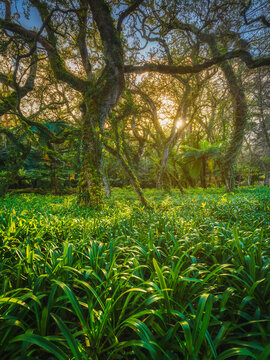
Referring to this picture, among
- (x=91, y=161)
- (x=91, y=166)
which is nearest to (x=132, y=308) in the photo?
(x=91, y=166)

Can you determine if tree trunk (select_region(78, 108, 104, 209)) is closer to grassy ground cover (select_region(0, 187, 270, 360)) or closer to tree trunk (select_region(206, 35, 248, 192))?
grassy ground cover (select_region(0, 187, 270, 360))

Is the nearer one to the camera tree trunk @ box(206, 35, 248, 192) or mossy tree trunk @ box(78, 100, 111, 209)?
mossy tree trunk @ box(78, 100, 111, 209)

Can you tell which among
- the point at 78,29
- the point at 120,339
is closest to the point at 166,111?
the point at 78,29

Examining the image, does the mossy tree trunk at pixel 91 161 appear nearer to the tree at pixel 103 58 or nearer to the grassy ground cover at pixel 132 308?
the tree at pixel 103 58

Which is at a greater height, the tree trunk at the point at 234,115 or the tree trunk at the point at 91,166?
the tree trunk at the point at 234,115

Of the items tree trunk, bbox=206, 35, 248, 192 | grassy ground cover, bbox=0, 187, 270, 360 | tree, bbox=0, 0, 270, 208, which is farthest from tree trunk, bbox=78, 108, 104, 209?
tree trunk, bbox=206, 35, 248, 192

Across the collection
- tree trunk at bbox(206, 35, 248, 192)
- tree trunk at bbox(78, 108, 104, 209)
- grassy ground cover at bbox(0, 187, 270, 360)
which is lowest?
grassy ground cover at bbox(0, 187, 270, 360)

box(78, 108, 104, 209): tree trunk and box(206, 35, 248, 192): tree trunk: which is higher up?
box(206, 35, 248, 192): tree trunk

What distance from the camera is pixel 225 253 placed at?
6.54 ft

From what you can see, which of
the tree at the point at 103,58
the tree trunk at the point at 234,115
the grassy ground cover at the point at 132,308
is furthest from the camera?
the tree trunk at the point at 234,115

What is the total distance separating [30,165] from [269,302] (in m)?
16.4

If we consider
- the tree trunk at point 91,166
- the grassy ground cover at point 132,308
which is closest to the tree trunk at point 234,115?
the tree trunk at point 91,166

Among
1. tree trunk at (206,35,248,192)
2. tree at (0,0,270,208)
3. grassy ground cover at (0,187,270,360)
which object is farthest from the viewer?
tree trunk at (206,35,248,192)

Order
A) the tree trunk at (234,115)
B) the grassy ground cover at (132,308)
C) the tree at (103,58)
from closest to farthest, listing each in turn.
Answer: the grassy ground cover at (132,308)
the tree at (103,58)
the tree trunk at (234,115)
